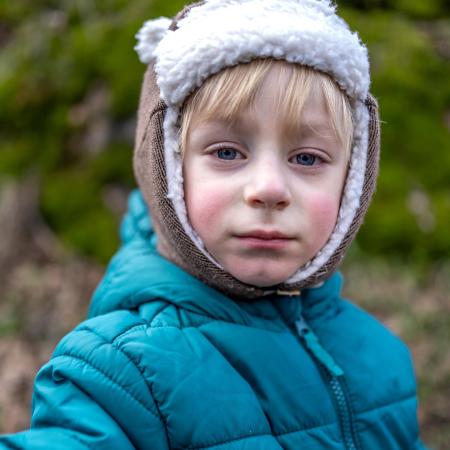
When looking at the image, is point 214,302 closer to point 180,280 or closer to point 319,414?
point 180,280

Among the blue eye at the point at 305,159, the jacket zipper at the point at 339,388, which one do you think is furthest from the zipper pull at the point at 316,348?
the blue eye at the point at 305,159

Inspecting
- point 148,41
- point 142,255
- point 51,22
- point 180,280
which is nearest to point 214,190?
point 180,280

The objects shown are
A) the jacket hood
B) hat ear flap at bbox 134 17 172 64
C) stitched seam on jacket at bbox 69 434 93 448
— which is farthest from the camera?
hat ear flap at bbox 134 17 172 64

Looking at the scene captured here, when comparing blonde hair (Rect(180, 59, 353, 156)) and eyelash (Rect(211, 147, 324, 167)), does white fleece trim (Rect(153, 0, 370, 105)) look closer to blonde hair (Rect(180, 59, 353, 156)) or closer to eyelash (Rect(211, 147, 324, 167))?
blonde hair (Rect(180, 59, 353, 156))

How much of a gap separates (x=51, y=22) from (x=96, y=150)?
1.28 m

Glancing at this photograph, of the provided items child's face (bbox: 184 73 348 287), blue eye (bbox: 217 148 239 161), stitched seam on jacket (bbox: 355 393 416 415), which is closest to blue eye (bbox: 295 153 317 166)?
child's face (bbox: 184 73 348 287)

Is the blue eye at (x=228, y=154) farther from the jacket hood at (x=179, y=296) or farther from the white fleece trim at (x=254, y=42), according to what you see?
the jacket hood at (x=179, y=296)

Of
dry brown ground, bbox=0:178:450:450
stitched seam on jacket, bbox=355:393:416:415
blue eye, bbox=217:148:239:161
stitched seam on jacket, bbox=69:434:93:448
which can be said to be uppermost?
blue eye, bbox=217:148:239:161

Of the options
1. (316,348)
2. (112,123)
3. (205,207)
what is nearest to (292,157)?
(205,207)

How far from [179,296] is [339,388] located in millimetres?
570

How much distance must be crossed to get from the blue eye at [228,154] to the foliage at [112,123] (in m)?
2.52

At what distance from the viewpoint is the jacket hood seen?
6.13ft

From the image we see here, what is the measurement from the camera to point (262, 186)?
1682 millimetres

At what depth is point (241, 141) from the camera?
1.74 meters
